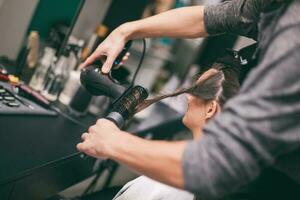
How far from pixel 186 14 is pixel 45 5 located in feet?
3.34

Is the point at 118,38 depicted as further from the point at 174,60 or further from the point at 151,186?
the point at 174,60

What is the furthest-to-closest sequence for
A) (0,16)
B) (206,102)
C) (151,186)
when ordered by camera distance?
(0,16) → (151,186) → (206,102)

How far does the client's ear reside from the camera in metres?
1.41

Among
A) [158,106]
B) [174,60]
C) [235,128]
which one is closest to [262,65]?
[235,128]

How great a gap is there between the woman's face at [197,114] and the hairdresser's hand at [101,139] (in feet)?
1.66

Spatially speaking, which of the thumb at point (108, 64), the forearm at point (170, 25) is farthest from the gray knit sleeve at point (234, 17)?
the thumb at point (108, 64)

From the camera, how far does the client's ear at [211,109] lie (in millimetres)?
1405

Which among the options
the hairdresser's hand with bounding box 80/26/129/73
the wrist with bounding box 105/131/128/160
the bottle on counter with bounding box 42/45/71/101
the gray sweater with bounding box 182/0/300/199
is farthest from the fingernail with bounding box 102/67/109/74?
the bottle on counter with bounding box 42/45/71/101

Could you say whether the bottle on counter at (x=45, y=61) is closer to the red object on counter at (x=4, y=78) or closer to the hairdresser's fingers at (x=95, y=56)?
the red object on counter at (x=4, y=78)

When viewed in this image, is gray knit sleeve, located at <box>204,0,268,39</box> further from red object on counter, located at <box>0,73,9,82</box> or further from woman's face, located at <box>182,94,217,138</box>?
red object on counter, located at <box>0,73,9,82</box>

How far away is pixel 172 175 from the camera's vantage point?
2.82 ft

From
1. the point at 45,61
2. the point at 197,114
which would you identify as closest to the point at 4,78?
the point at 45,61

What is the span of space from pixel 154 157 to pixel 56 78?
1566 mm

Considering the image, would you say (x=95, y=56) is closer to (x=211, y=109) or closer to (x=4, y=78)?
(x=211, y=109)
